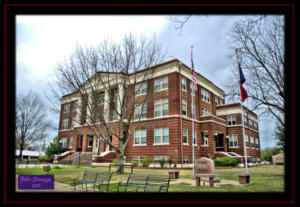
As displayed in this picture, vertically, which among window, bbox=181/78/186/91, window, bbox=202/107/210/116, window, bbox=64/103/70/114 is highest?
window, bbox=181/78/186/91

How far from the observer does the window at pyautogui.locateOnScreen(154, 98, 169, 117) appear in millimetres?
26663

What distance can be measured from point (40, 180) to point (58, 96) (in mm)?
13630

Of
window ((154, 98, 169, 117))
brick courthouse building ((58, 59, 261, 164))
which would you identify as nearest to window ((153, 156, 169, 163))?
brick courthouse building ((58, 59, 261, 164))

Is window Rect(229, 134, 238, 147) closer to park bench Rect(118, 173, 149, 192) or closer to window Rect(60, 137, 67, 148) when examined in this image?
park bench Rect(118, 173, 149, 192)

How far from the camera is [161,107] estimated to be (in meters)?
27.1

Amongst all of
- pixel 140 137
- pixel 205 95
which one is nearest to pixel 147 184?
pixel 140 137

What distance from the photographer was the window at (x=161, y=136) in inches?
998

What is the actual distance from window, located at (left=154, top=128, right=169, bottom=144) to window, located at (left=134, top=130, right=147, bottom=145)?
1.75 metres

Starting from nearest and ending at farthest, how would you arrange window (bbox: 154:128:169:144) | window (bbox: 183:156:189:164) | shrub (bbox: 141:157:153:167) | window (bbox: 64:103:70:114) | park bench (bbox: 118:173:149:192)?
park bench (bbox: 118:173:149:192) → shrub (bbox: 141:157:153:167) → window (bbox: 183:156:189:164) → window (bbox: 154:128:169:144) → window (bbox: 64:103:70:114)

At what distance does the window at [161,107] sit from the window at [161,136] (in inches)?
→ 80.7

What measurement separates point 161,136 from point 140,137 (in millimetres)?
3387

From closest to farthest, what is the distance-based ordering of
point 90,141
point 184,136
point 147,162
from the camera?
point 147,162 → point 184,136 → point 90,141

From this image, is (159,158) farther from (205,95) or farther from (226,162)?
(205,95)
